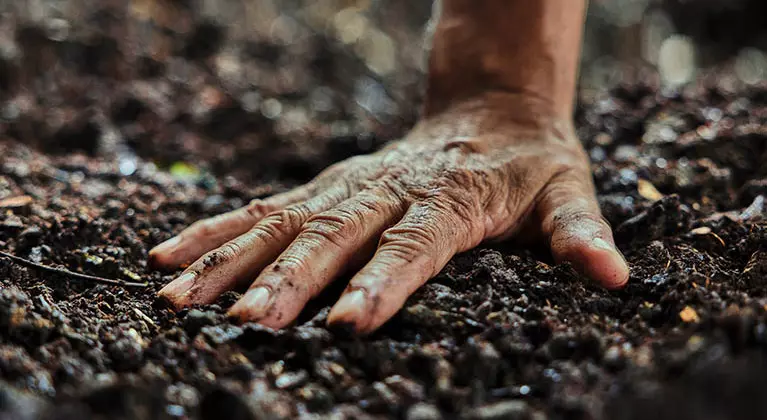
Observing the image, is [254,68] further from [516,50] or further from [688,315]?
[688,315]

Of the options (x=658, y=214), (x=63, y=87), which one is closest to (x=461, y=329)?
(x=658, y=214)

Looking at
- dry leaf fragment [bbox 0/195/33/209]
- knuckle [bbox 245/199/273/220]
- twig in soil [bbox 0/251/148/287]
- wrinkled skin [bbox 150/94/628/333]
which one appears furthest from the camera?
dry leaf fragment [bbox 0/195/33/209]

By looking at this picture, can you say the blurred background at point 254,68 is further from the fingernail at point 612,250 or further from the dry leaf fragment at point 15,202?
the fingernail at point 612,250

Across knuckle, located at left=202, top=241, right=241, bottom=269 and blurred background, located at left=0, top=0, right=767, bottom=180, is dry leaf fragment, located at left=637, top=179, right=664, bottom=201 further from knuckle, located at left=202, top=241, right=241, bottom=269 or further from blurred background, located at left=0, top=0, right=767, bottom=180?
knuckle, located at left=202, top=241, right=241, bottom=269

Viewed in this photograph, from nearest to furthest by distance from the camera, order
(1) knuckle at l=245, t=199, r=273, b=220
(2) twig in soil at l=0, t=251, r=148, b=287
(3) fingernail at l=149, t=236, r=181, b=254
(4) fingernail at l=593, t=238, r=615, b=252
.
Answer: (4) fingernail at l=593, t=238, r=615, b=252
(2) twig in soil at l=0, t=251, r=148, b=287
(3) fingernail at l=149, t=236, r=181, b=254
(1) knuckle at l=245, t=199, r=273, b=220

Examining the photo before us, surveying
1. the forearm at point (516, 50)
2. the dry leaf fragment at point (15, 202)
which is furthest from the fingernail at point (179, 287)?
the forearm at point (516, 50)

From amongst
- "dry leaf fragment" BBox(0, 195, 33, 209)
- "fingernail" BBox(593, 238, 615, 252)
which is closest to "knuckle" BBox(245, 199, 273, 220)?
"dry leaf fragment" BBox(0, 195, 33, 209)

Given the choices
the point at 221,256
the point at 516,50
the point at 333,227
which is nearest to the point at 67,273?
the point at 221,256
